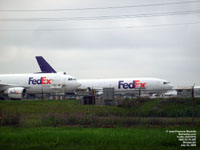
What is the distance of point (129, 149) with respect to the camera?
12.5 meters

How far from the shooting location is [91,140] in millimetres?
14242

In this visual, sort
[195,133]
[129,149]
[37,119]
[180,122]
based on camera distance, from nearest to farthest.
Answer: [129,149]
[195,133]
[180,122]
[37,119]

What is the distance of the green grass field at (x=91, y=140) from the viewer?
13258 mm

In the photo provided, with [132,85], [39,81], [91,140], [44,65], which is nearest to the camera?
[91,140]

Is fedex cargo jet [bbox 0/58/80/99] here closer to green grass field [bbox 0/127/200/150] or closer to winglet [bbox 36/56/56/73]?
winglet [bbox 36/56/56/73]

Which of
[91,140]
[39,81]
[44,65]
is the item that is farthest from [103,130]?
[44,65]

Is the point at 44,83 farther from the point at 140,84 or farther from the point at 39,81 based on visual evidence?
the point at 140,84

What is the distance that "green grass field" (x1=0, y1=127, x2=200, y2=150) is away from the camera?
43.5ft

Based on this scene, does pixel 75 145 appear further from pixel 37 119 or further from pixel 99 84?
pixel 99 84

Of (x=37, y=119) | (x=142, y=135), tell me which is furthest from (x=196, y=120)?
(x=37, y=119)

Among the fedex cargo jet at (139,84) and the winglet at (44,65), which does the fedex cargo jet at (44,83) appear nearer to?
the fedex cargo jet at (139,84)

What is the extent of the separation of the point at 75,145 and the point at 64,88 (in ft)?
108

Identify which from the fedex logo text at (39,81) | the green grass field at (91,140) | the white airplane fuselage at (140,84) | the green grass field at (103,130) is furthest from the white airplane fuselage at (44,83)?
the green grass field at (91,140)

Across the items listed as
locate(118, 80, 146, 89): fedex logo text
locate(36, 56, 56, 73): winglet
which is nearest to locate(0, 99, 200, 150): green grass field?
locate(118, 80, 146, 89): fedex logo text
